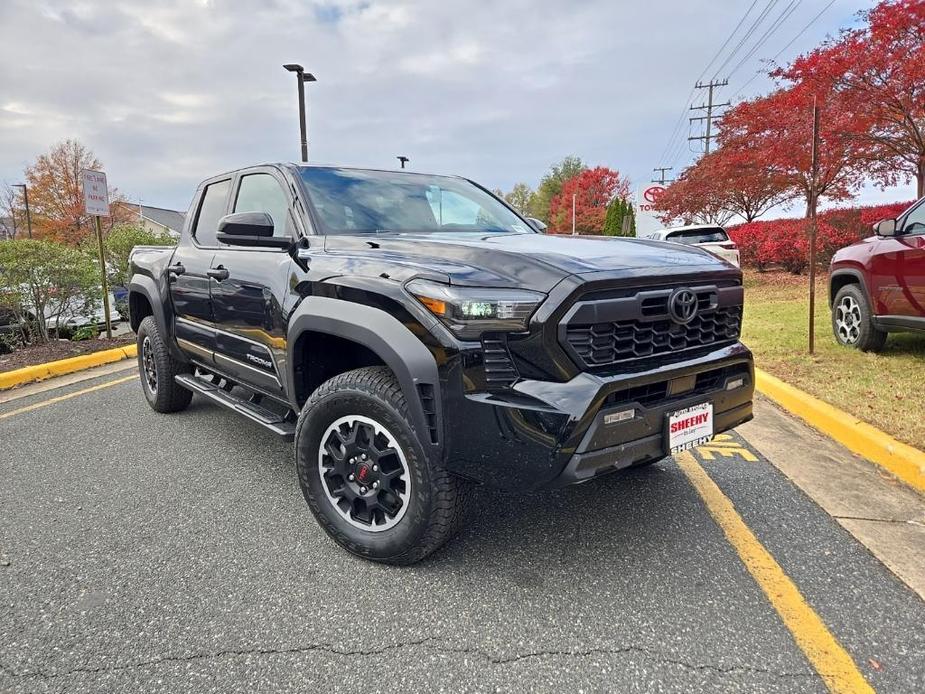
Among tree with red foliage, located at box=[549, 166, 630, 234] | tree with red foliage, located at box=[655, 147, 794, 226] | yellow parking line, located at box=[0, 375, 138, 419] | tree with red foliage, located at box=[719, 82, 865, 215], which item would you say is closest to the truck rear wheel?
yellow parking line, located at box=[0, 375, 138, 419]

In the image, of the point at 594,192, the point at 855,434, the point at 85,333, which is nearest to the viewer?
the point at 855,434

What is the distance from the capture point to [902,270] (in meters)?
5.25

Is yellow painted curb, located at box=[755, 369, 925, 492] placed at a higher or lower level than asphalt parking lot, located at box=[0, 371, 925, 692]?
higher

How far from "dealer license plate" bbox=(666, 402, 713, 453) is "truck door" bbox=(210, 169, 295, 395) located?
191 cm

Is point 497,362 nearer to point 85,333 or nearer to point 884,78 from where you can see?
point 85,333

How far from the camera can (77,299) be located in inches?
336

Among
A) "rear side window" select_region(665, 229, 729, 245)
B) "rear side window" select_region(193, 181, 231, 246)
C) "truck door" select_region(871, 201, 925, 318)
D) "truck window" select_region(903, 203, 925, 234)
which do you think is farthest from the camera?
"rear side window" select_region(665, 229, 729, 245)

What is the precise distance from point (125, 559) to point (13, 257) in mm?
6514

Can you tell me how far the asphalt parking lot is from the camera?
1944mm

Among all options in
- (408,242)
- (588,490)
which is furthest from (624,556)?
(408,242)

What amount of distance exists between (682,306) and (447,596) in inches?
60.2

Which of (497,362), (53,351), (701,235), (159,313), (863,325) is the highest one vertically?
(701,235)

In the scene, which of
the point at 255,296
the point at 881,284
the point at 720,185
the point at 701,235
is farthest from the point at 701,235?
the point at 255,296

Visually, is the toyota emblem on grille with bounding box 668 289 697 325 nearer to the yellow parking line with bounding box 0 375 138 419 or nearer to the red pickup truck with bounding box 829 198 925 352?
the red pickup truck with bounding box 829 198 925 352
